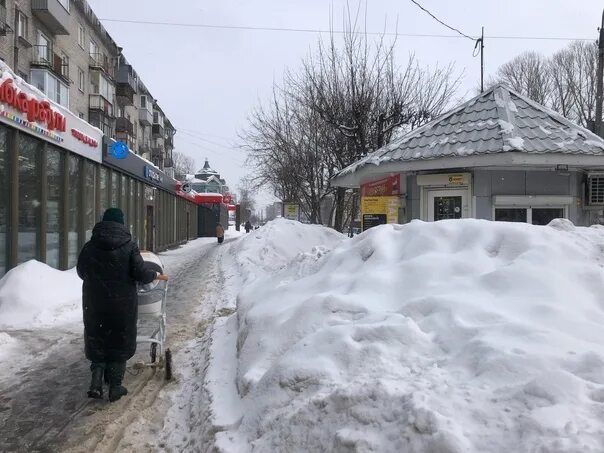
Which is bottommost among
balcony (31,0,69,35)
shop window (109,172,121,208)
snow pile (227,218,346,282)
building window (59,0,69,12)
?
snow pile (227,218,346,282)

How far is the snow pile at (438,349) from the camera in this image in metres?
2.50

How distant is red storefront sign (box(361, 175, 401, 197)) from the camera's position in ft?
28.9

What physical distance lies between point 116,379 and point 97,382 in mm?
159

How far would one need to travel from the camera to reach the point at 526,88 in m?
35.1

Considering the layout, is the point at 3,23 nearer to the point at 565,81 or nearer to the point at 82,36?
the point at 82,36

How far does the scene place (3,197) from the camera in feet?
29.6

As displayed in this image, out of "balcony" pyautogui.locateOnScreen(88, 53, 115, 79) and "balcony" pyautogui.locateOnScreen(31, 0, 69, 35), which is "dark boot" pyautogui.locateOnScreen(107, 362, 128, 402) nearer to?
"balcony" pyautogui.locateOnScreen(31, 0, 69, 35)

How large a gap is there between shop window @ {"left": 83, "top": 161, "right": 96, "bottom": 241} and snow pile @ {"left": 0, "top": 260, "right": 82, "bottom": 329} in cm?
423

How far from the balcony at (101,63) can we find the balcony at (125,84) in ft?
4.84

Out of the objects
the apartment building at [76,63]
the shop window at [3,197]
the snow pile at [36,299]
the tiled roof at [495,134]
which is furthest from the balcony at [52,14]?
the tiled roof at [495,134]

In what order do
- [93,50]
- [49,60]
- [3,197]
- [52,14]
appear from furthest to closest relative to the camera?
1. [93,50]
2. [49,60]
3. [52,14]
4. [3,197]

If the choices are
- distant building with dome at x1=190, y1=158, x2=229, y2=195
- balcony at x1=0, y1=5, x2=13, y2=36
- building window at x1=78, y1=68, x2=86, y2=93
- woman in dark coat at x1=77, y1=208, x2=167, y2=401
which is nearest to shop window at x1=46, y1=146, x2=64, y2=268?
woman in dark coat at x1=77, y1=208, x2=167, y2=401

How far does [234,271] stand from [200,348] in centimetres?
757

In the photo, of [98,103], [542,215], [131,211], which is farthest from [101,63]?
[542,215]
